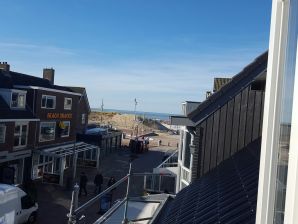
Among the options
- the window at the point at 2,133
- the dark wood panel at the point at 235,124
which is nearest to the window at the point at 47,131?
the window at the point at 2,133

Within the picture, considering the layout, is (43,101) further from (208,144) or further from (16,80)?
(208,144)

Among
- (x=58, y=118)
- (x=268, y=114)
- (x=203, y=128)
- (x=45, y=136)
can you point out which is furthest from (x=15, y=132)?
(x=268, y=114)

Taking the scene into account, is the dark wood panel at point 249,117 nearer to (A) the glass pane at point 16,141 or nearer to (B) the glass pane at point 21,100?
(A) the glass pane at point 16,141

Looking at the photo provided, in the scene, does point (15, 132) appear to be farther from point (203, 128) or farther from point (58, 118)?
point (203, 128)

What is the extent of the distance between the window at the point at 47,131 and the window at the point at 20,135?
8.06ft

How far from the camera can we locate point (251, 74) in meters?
9.72

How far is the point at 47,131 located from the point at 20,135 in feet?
14.2

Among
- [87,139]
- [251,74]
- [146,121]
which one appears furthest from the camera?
[146,121]

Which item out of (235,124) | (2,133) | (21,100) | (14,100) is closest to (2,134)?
(2,133)

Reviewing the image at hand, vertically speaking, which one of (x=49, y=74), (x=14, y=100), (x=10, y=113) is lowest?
(x=10, y=113)

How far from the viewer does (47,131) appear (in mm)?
33062

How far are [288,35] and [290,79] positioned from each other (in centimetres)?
23

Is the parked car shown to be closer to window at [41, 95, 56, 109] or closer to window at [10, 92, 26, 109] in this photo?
window at [10, 92, 26, 109]

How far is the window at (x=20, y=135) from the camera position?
28266 mm
